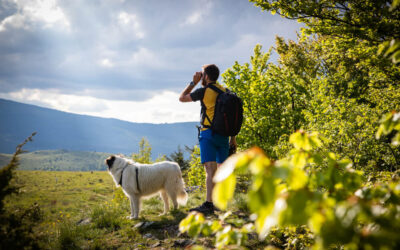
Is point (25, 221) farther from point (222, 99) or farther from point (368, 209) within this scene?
point (222, 99)

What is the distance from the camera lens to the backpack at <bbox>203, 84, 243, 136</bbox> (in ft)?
13.6

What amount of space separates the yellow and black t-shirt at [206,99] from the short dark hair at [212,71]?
0.67ft

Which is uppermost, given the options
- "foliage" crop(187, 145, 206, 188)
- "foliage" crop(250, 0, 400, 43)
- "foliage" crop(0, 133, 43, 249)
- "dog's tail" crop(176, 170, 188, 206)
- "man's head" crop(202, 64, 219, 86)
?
"foliage" crop(250, 0, 400, 43)

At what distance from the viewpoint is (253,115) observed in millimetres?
10117

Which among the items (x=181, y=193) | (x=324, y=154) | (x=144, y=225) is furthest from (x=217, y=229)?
(x=181, y=193)

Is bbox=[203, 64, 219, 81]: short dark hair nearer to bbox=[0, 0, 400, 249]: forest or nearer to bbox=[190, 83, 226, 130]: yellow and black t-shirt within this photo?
bbox=[190, 83, 226, 130]: yellow and black t-shirt

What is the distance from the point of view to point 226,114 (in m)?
4.16

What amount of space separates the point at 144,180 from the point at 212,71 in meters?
3.82

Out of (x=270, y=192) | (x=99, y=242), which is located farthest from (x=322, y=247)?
Answer: (x=99, y=242)

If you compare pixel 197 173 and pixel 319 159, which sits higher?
pixel 319 159

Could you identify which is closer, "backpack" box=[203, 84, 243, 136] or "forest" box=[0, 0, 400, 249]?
"forest" box=[0, 0, 400, 249]

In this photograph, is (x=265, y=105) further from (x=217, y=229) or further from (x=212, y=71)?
(x=217, y=229)

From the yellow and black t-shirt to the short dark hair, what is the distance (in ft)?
0.67

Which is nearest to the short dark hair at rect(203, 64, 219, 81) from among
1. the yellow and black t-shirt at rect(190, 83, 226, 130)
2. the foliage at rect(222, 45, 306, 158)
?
the yellow and black t-shirt at rect(190, 83, 226, 130)
